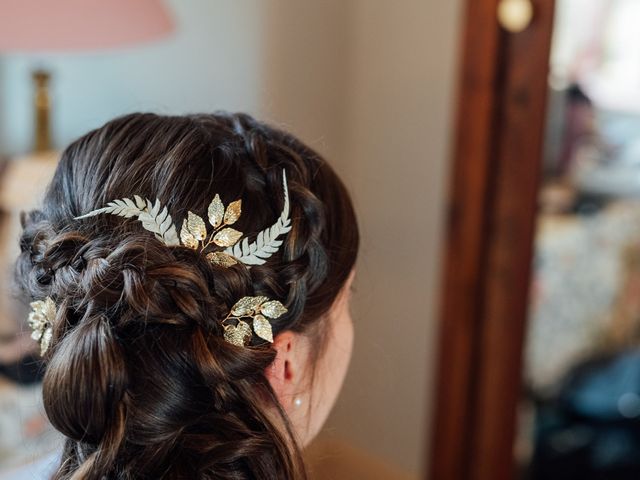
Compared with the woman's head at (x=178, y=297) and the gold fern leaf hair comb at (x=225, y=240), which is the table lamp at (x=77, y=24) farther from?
the gold fern leaf hair comb at (x=225, y=240)

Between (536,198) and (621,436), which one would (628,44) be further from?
(621,436)

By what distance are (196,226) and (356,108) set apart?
132 centimetres

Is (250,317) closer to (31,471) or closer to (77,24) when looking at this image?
(31,471)

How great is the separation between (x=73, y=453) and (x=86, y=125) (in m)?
1.36

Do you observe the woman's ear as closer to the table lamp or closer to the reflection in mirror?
the table lamp

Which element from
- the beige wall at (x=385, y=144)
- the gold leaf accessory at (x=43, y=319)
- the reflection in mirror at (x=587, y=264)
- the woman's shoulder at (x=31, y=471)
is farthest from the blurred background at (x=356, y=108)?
the gold leaf accessory at (x=43, y=319)

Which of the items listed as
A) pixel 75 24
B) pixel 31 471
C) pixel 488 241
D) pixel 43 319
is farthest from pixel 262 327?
pixel 488 241

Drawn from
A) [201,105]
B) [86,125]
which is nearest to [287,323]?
[201,105]

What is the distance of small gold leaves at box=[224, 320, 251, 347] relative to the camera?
0.74m

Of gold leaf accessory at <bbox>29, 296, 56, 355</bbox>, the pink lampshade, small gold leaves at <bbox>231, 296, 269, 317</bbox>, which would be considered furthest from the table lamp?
small gold leaves at <bbox>231, 296, 269, 317</bbox>

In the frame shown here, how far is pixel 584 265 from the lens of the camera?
1.72 meters

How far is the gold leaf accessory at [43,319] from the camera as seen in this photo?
2.52 ft

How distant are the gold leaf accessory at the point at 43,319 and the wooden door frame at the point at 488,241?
1.12 meters

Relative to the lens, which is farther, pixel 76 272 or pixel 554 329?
pixel 554 329
